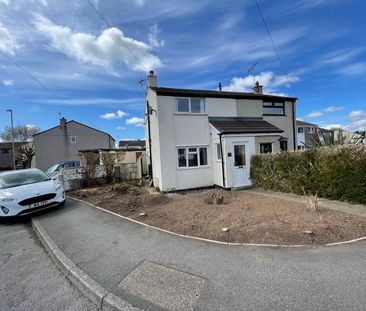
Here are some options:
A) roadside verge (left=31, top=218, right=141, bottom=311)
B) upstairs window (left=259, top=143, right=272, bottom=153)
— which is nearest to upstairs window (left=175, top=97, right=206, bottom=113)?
upstairs window (left=259, top=143, right=272, bottom=153)

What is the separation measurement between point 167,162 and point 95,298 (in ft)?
30.5

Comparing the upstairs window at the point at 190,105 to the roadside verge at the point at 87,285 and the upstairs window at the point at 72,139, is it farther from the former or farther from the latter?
the upstairs window at the point at 72,139

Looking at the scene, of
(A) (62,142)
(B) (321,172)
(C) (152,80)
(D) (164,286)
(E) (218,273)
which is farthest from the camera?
(A) (62,142)

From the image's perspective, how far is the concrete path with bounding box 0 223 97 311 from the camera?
126 inches

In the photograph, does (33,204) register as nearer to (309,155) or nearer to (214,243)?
(214,243)

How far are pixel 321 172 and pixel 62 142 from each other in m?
38.6

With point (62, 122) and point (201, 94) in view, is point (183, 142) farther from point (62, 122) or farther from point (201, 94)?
point (62, 122)

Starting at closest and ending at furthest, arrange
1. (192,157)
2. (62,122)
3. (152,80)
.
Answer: (192,157)
(152,80)
(62,122)

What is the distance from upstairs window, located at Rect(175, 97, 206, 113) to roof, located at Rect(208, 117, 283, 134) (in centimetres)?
85

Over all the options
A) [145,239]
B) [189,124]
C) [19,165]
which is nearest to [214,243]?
[145,239]

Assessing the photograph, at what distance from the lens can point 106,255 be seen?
14.8 ft

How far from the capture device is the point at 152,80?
570 inches

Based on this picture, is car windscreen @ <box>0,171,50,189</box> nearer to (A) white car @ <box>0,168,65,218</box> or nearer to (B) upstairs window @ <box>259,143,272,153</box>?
(A) white car @ <box>0,168,65,218</box>

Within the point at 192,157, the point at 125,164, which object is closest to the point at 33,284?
the point at 192,157
